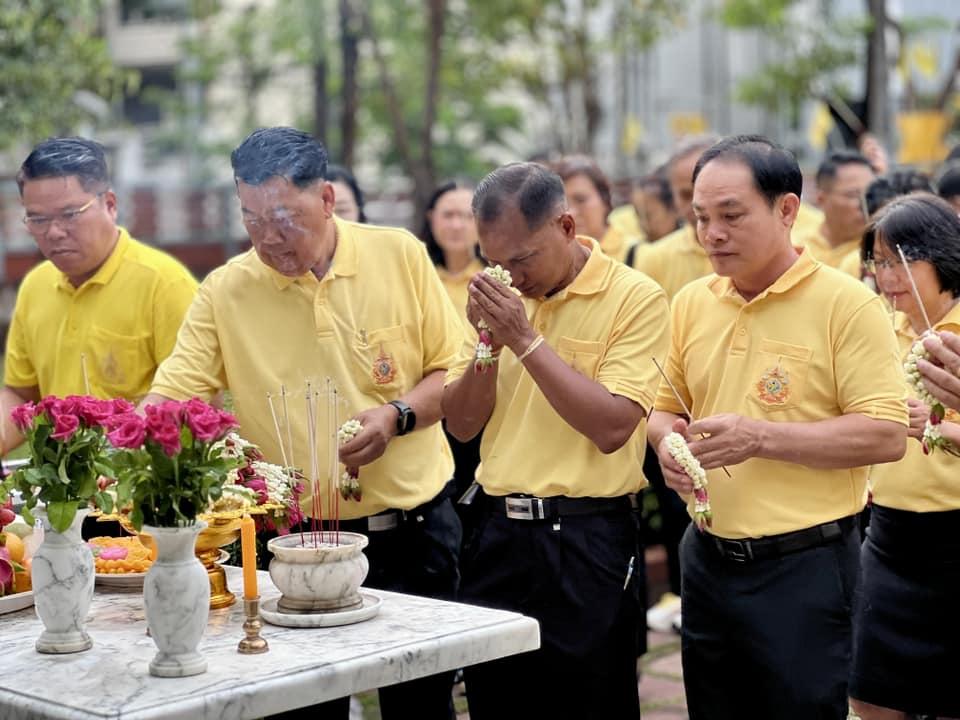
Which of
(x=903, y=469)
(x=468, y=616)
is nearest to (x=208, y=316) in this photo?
(x=468, y=616)

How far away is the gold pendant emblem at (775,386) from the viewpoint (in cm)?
360

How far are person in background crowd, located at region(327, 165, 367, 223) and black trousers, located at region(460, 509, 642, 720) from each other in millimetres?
2145

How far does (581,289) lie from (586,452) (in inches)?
16.1

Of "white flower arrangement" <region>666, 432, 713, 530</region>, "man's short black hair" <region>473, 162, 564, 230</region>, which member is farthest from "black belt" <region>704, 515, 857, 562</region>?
"man's short black hair" <region>473, 162, 564, 230</region>

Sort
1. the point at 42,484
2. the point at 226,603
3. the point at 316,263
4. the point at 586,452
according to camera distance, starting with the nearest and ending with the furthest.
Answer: the point at 42,484 < the point at 226,603 < the point at 586,452 < the point at 316,263

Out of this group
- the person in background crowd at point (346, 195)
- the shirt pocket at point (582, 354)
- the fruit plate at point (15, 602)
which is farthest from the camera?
the person in background crowd at point (346, 195)

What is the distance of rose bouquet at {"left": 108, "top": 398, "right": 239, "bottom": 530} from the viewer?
2857 millimetres

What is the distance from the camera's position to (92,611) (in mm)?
3438

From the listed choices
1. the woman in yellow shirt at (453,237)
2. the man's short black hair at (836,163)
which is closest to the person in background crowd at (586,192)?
the woman in yellow shirt at (453,237)

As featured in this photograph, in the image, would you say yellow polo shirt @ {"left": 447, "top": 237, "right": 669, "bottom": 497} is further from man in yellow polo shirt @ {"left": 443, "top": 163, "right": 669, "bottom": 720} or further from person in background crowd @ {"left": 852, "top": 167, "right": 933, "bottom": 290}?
person in background crowd @ {"left": 852, "top": 167, "right": 933, "bottom": 290}

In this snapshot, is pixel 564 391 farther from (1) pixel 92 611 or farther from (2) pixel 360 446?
(1) pixel 92 611

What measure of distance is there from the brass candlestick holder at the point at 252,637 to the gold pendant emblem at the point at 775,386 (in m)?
1.34

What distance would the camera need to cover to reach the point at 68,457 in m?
3.05

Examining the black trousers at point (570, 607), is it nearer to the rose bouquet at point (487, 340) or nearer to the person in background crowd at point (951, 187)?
the rose bouquet at point (487, 340)
